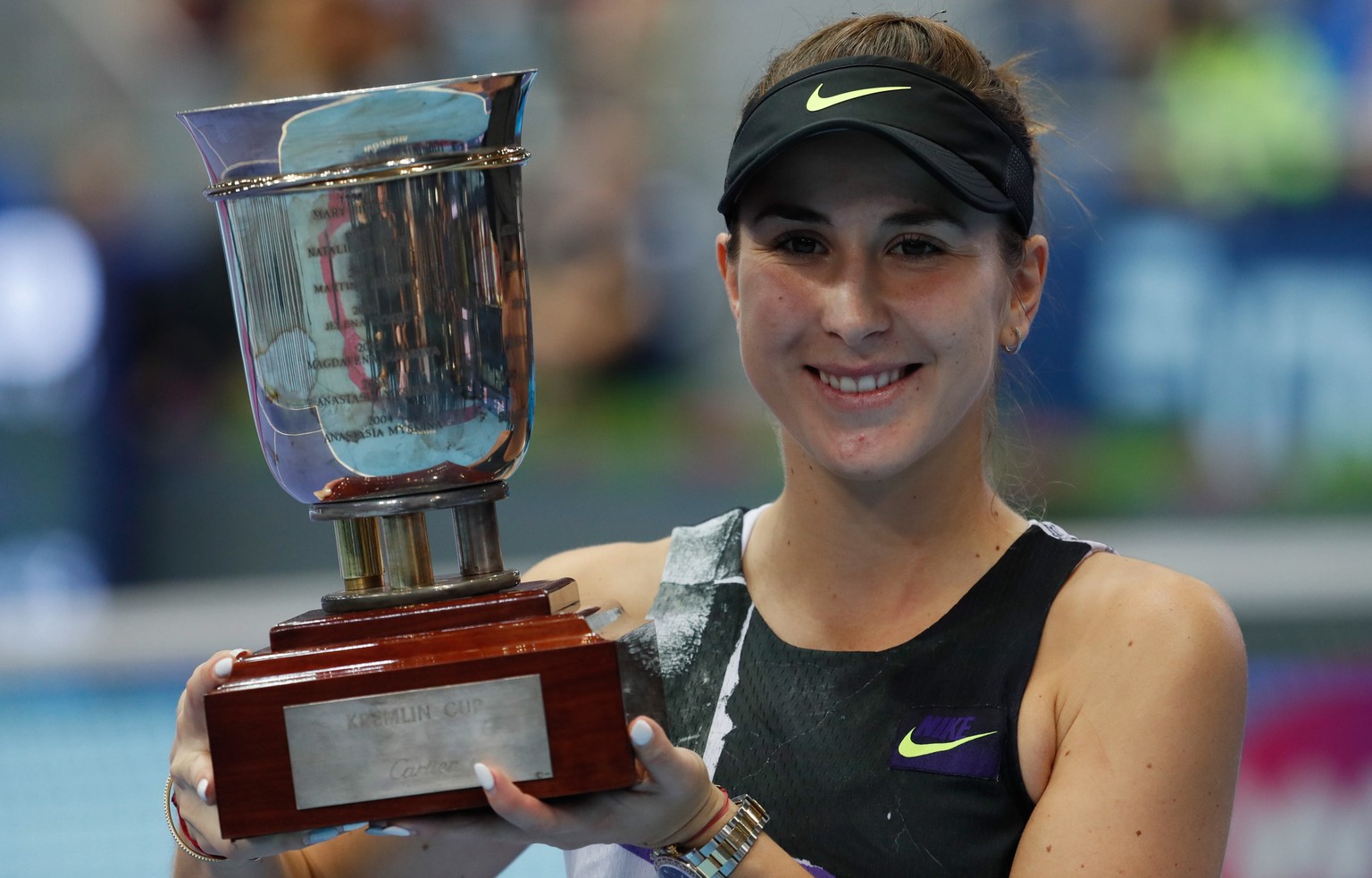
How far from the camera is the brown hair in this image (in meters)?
1.40

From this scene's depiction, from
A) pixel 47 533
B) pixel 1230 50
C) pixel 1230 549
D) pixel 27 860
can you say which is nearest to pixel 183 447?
pixel 47 533

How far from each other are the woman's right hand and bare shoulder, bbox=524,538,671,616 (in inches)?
17.3

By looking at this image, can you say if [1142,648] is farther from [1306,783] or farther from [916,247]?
[1306,783]

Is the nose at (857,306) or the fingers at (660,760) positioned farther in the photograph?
the nose at (857,306)

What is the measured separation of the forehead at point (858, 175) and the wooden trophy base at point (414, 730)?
0.46 metres

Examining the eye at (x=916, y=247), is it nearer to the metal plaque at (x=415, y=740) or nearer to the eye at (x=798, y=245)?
the eye at (x=798, y=245)

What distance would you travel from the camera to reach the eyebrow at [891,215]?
52.6 inches

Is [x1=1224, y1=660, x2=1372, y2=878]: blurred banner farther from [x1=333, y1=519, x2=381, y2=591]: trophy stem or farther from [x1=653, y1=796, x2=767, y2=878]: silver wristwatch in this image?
[x1=333, y1=519, x2=381, y2=591]: trophy stem

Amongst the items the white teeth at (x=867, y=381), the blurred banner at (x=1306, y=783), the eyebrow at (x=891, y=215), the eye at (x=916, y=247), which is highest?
the eyebrow at (x=891, y=215)

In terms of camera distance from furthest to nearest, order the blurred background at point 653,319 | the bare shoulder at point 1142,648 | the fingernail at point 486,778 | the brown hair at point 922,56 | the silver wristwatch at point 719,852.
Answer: the blurred background at point 653,319 → the brown hair at point 922,56 → the bare shoulder at point 1142,648 → the silver wristwatch at point 719,852 → the fingernail at point 486,778

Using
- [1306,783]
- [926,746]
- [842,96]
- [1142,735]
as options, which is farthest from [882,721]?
[1306,783]

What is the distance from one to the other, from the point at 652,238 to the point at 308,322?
9.95 feet

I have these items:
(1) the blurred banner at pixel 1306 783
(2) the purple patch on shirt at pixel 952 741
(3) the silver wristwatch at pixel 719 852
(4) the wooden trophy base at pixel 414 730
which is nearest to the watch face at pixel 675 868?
(3) the silver wristwatch at pixel 719 852

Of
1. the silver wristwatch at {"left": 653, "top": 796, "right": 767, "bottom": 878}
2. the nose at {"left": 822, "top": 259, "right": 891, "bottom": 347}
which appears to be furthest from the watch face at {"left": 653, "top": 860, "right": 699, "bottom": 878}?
the nose at {"left": 822, "top": 259, "right": 891, "bottom": 347}
